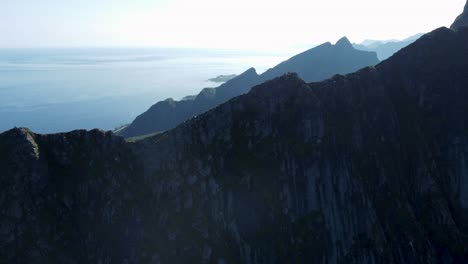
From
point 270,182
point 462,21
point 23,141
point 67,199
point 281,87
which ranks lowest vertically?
point 270,182

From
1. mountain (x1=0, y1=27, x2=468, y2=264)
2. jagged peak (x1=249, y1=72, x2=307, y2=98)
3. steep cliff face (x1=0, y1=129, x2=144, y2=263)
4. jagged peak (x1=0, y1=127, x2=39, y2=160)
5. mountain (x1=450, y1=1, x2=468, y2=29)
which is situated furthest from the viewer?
mountain (x1=450, y1=1, x2=468, y2=29)

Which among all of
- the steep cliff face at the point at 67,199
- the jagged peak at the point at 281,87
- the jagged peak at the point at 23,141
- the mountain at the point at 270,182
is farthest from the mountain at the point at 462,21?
the jagged peak at the point at 23,141

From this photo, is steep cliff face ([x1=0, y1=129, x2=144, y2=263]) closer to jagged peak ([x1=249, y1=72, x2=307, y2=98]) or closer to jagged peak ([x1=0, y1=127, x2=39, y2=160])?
jagged peak ([x1=0, y1=127, x2=39, y2=160])

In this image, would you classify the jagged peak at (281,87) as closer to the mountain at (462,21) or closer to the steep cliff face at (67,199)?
the steep cliff face at (67,199)

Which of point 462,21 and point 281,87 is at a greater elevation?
point 462,21

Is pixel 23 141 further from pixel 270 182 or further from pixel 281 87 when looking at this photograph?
pixel 281 87

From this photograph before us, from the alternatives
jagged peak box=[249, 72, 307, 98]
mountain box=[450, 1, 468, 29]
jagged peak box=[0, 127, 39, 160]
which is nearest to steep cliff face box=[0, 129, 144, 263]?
jagged peak box=[0, 127, 39, 160]

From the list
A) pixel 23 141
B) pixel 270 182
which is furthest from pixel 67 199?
pixel 270 182

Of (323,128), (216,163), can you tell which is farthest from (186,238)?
(323,128)
